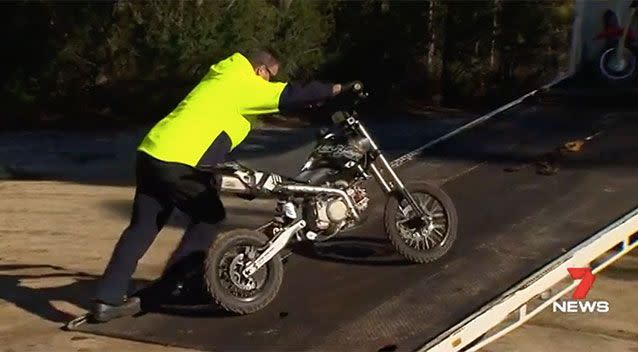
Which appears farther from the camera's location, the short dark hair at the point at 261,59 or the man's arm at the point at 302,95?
the short dark hair at the point at 261,59

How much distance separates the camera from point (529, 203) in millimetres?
8070

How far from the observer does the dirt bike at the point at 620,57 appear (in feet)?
38.7

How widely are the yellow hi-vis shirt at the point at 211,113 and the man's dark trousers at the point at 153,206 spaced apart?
0.08 metres

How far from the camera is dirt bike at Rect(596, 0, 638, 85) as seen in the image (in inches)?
464

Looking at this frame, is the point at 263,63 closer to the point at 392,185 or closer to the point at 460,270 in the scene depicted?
the point at 392,185

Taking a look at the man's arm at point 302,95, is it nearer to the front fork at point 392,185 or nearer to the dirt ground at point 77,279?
the front fork at point 392,185

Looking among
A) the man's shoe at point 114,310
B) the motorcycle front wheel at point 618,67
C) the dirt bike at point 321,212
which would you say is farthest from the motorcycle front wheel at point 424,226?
the motorcycle front wheel at point 618,67

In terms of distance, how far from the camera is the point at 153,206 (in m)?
7.11

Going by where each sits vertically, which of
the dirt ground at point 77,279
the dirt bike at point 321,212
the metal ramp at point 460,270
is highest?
the dirt bike at point 321,212

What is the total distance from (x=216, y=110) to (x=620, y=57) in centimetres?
636

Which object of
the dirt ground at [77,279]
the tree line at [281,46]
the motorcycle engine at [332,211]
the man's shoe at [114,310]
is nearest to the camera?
Result: the man's shoe at [114,310]

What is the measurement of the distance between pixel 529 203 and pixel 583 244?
1.29 meters

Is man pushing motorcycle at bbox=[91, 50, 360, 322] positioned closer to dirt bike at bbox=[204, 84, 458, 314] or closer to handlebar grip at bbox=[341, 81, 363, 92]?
handlebar grip at bbox=[341, 81, 363, 92]

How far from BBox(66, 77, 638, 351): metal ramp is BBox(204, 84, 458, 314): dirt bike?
161 millimetres
